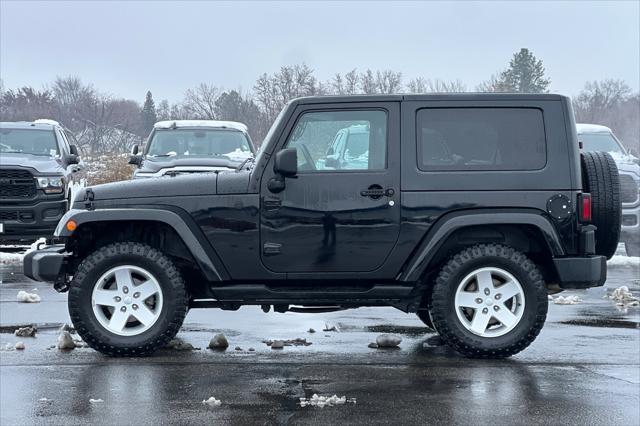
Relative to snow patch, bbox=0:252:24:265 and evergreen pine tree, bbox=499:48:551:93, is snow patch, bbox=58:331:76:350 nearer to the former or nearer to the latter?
snow patch, bbox=0:252:24:265

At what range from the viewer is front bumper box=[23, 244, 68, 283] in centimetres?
796

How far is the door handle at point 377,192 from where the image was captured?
7836mm

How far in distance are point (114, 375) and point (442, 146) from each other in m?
2.94

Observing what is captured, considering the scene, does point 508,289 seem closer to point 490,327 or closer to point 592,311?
point 490,327

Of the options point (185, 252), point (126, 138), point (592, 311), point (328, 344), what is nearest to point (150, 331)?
point (185, 252)

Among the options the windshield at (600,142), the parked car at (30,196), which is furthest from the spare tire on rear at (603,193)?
the windshield at (600,142)

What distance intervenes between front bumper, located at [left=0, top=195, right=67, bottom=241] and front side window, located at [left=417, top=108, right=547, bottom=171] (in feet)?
31.2

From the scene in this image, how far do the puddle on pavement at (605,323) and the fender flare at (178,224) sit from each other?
138 inches

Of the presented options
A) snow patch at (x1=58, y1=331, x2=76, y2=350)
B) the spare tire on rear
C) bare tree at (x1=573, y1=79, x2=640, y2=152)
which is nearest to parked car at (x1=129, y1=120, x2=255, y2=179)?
snow patch at (x1=58, y1=331, x2=76, y2=350)

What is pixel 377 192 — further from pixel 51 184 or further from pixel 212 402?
pixel 51 184

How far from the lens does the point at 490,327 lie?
7.88m

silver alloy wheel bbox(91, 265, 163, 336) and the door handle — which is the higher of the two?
the door handle

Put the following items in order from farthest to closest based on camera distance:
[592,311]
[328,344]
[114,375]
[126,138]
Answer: [126,138]
[592,311]
[328,344]
[114,375]

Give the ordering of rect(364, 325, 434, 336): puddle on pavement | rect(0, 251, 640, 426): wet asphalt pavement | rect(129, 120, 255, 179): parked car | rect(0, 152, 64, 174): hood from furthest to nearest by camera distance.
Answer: rect(0, 152, 64, 174): hood
rect(129, 120, 255, 179): parked car
rect(364, 325, 434, 336): puddle on pavement
rect(0, 251, 640, 426): wet asphalt pavement
